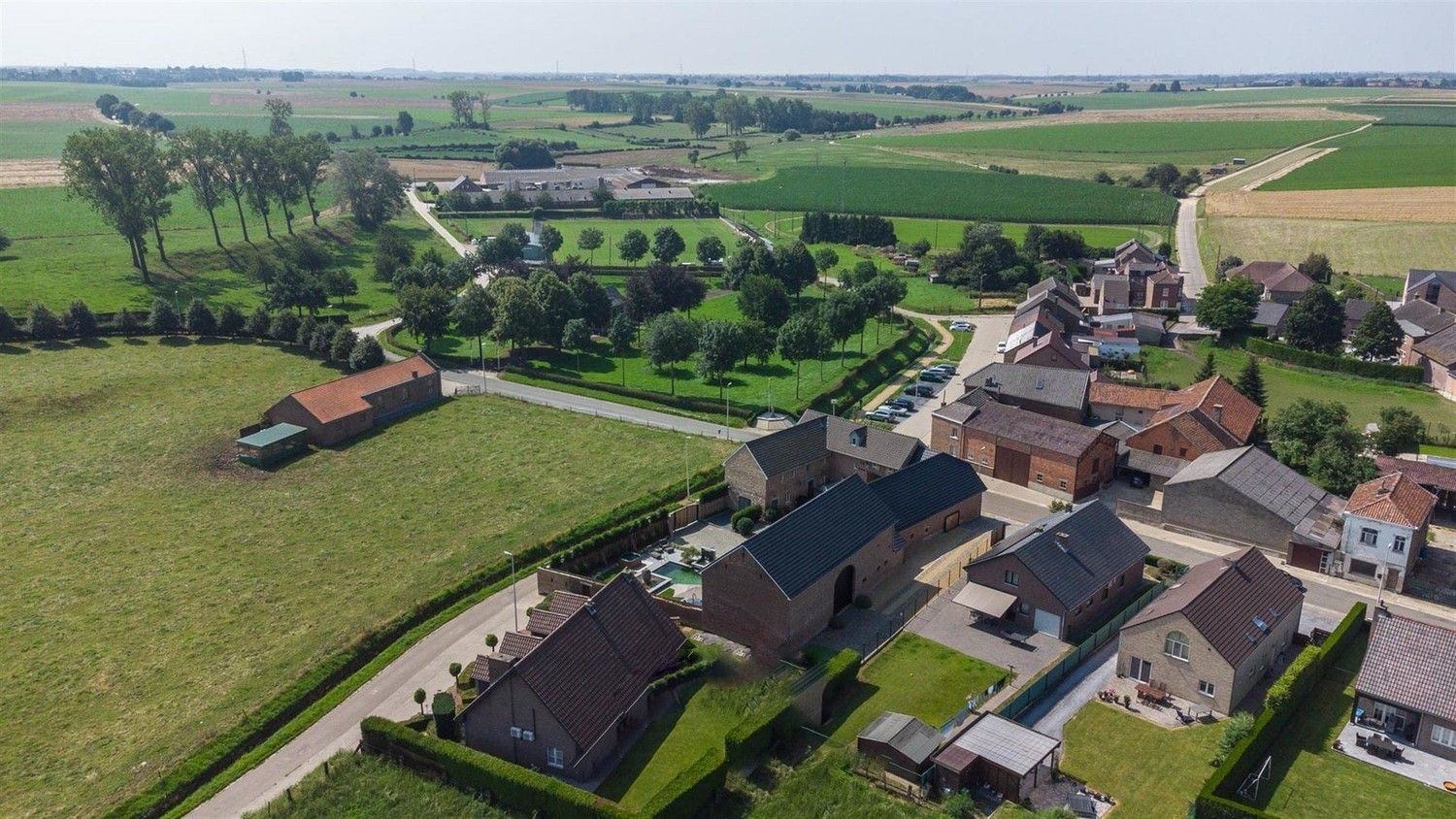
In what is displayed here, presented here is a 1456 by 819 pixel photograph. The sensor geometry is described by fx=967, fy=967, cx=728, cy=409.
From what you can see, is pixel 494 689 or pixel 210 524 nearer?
pixel 494 689

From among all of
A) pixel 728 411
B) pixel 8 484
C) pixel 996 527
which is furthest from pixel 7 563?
pixel 996 527

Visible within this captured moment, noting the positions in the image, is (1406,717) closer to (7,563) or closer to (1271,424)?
(1271,424)

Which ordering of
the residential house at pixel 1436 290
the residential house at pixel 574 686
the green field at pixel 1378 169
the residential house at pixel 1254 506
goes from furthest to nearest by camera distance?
1. the green field at pixel 1378 169
2. the residential house at pixel 1436 290
3. the residential house at pixel 1254 506
4. the residential house at pixel 574 686

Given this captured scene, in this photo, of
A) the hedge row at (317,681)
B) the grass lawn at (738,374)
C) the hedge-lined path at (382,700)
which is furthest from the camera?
the grass lawn at (738,374)

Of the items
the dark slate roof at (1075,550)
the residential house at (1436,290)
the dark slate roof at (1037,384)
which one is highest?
the residential house at (1436,290)

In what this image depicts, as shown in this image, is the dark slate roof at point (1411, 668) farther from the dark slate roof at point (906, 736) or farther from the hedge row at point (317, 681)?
the hedge row at point (317, 681)

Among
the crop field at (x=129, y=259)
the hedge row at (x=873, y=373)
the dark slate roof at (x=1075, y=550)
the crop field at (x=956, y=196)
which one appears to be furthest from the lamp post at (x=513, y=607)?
the crop field at (x=956, y=196)
